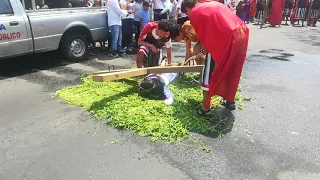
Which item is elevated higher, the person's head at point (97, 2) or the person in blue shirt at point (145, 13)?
the person's head at point (97, 2)

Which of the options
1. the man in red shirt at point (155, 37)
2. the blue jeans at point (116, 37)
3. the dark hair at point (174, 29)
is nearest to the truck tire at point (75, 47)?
the blue jeans at point (116, 37)

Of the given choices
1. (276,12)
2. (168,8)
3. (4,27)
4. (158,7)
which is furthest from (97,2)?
(276,12)

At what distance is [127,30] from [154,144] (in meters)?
5.71

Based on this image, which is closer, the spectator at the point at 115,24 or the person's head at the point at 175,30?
the person's head at the point at 175,30

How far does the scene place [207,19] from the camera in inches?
140

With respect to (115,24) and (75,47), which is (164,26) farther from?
(75,47)

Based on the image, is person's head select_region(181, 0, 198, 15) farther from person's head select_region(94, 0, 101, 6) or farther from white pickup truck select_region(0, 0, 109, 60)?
person's head select_region(94, 0, 101, 6)

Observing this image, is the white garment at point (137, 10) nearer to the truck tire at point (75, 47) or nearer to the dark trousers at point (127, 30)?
→ the dark trousers at point (127, 30)

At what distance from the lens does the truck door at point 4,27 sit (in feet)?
18.4

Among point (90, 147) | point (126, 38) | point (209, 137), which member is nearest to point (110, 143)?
point (90, 147)

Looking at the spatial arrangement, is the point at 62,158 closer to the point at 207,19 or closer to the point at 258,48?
the point at 207,19

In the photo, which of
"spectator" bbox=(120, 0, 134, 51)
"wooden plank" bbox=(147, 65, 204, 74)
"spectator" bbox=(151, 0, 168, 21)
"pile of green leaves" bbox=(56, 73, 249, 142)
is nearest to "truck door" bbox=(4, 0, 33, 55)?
"pile of green leaves" bbox=(56, 73, 249, 142)

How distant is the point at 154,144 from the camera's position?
11.1 feet

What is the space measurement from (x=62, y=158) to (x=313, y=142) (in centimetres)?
304
